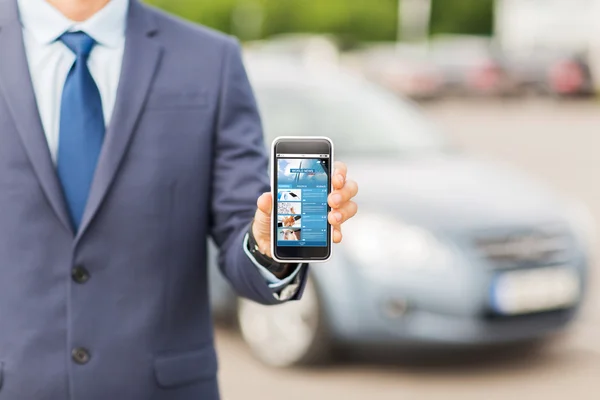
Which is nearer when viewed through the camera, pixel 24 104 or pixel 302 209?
pixel 302 209

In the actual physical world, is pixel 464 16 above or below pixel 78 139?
above

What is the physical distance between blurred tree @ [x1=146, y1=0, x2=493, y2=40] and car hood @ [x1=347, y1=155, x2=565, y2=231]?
172 ft

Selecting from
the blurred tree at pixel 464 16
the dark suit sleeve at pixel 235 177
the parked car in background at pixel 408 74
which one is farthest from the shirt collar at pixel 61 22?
the blurred tree at pixel 464 16

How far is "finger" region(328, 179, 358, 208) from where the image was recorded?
2.02 meters

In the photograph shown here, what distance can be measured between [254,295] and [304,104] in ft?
14.9

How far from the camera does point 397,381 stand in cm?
568

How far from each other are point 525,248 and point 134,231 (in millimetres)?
3769

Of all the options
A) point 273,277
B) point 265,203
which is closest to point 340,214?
point 265,203

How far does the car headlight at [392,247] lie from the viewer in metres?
5.54

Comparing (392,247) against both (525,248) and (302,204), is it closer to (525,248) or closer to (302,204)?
(525,248)

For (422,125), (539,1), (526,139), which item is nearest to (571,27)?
(539,1)

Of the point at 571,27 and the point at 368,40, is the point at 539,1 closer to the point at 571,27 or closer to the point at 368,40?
the point at 571,27

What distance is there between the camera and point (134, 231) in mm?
2281

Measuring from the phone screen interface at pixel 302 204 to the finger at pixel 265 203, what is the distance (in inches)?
0.9
